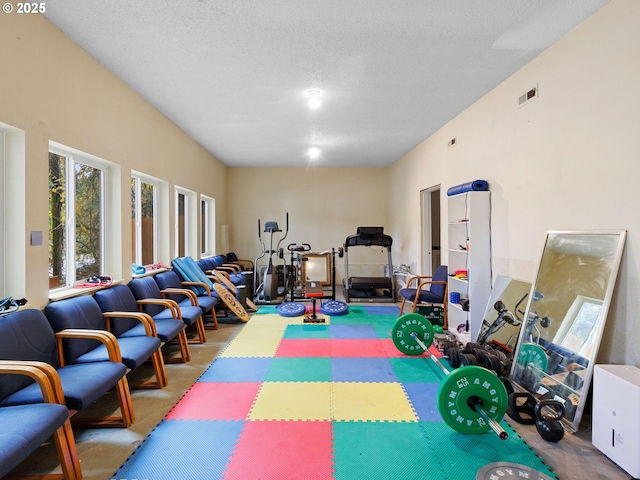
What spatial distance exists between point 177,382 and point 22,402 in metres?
1.33

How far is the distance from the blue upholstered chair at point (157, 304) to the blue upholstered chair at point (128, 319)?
101 mm

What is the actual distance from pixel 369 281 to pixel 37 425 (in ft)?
18.8

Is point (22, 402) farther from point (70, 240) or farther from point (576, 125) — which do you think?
point (576, 125)

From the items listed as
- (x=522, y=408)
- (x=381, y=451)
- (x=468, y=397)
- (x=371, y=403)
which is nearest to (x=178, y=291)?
(x=371, y=403)

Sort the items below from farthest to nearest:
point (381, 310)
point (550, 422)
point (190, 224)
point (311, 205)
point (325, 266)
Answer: point (311, 205) → point (325, 266) → point (190, 224) → point (381, 310) → point (550, 422)

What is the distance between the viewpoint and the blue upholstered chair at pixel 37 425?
147 cm

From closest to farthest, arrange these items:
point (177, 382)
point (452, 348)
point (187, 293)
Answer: point (177, 382)
point (452, 348)
point (187, 293)

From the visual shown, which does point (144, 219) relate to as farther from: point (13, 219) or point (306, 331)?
point (306, 331)

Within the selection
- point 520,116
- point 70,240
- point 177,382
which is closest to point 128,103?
point 70,240

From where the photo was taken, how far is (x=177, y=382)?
3.08 metres

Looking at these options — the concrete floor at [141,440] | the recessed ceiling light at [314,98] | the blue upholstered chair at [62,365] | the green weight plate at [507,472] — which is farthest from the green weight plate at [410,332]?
the recessed ceiling light at [314,98]

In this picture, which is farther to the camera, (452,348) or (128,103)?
(128,103)

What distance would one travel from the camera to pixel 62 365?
238 cm

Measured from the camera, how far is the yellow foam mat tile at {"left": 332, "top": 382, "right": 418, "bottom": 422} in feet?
8.12
